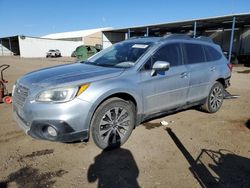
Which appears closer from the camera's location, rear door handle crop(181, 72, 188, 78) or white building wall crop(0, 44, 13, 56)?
rear door handle crop(181, 72, 188, 78)

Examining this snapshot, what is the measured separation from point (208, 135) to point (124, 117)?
1754 mm

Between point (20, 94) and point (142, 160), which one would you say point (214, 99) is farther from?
point (20, 94)

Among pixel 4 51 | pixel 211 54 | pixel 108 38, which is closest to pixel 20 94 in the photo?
pixel 211 54

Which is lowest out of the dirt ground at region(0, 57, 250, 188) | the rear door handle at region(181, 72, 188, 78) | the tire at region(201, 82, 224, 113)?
the dirt ground at region(0, 57, 250, 188)

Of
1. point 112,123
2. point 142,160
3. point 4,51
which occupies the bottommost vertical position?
point 4,51

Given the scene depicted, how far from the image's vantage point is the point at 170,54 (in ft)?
15.1

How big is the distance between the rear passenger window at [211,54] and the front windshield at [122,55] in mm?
1837

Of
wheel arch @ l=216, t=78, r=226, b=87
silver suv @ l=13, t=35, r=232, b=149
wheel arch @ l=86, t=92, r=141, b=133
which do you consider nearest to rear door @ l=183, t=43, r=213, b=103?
silver suv @ l=13, t=35, r=232, b=149

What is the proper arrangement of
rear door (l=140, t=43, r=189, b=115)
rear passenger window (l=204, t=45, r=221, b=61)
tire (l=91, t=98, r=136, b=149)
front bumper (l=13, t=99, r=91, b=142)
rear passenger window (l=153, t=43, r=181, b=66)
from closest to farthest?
front bumper (l=13, t=99, r=91, b=142) → tire (l=91, t=98, r=136, b=149) → rear door (l=140, t=43, r=189, b=115) → rear passenger window (l=153, t=43, r=181, b=66) → rear passenger window (l=204, t=45, r=221, b=61)

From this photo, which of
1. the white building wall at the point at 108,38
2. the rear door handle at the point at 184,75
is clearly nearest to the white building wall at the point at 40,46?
the white building wall at the point at 108,38

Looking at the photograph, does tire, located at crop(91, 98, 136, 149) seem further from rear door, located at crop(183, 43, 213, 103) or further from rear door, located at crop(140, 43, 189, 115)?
rear door, located at crop(183, 43, 213, 103)

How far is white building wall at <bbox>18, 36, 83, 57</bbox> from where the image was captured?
41.5m

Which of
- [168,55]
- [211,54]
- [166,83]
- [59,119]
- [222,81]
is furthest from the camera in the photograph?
[222,81]

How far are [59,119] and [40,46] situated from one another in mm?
43797
